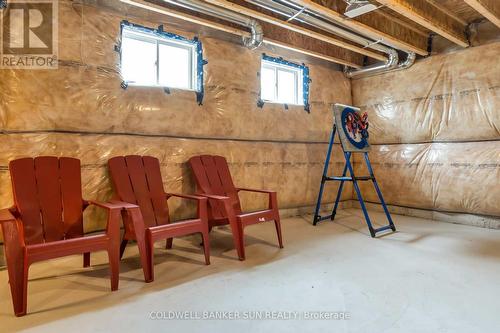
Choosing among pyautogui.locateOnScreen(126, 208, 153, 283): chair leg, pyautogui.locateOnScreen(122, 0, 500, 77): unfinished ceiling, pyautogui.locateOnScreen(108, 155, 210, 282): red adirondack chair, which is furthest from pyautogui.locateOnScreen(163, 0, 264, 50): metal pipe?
pyautogui.locateOnScreen(126, 208, 153, 283): chair leg

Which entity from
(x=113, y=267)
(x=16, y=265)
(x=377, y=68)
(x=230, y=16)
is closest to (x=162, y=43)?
(x=230, y=16)

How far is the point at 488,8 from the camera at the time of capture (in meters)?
2.98

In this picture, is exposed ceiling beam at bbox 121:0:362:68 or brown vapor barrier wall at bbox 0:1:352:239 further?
exposed ceiling beam at bbox 121:0:362:68

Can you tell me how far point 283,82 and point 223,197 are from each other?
264 centimetres

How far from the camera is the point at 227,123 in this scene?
149 inches

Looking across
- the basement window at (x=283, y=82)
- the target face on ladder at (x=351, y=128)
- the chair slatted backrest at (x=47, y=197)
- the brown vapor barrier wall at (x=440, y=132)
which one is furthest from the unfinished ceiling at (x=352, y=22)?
the chair slatted backrest at (x=47, y=197)

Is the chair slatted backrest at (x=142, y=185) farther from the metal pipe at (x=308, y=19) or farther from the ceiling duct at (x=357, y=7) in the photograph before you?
the ceiling duct at (x=357, y=7)

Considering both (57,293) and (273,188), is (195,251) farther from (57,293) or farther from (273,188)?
(273,188)

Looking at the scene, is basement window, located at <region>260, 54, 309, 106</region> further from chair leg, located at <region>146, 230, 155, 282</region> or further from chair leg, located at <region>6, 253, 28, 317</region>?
chair leg, located at <region>6, 253, 28, 317</region>

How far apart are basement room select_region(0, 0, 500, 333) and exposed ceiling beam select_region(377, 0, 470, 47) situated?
0.02 metres

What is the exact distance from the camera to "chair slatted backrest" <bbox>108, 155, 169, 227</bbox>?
2662 millimetres

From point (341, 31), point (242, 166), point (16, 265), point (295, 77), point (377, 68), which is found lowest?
point (16, 265)

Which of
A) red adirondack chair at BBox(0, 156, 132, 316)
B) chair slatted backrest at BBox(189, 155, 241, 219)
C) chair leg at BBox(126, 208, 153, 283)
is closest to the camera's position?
red adirondack chair at BBox(0, 156, 132, 316)

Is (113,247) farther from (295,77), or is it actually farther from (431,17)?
(431,17)
